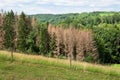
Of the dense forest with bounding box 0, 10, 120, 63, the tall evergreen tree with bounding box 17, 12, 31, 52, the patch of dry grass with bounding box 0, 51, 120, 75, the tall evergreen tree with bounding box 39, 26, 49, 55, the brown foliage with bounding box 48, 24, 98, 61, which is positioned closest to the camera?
the patch of dry grass with bounding box 0, 51, 120, 75

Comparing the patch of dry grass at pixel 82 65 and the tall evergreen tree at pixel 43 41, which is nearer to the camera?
the patch of dry grass at pixel 82 65

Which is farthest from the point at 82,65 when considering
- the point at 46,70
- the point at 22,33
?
the point at 22,33

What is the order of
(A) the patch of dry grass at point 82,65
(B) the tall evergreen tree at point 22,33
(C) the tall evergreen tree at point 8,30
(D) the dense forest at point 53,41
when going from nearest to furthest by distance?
(A) the patch of dry grass at point 82,65
(C) the tall evergreen tree at point 8,30
(D) the dense forest at point 53,41
(B) the tall evergreen tree at point 22,33

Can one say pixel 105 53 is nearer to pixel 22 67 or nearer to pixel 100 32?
pixel 100 32

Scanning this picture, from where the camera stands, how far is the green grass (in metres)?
17.2

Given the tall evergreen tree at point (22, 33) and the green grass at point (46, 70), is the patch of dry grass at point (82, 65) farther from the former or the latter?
the tall evergreen tree at point (22, 33)

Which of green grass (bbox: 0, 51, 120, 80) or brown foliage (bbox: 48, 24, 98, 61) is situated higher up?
green grass (bbox: 0, 51, 120, 80)

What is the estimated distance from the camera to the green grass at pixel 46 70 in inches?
676

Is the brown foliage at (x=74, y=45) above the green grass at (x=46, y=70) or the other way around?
the other way around

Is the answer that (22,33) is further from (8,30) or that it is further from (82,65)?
(82,65)

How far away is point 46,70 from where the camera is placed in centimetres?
1931

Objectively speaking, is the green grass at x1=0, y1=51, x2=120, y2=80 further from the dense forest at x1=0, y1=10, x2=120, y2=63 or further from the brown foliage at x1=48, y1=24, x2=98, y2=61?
the brown foliage at x1=48, y1=24, x2=98, y2=61

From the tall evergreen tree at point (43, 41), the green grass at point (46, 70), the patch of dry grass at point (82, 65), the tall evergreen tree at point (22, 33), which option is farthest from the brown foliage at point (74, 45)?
the green grass at point (46, 70)

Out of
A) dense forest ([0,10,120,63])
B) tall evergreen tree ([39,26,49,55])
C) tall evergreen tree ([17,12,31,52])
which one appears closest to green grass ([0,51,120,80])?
dense forest ([0,10,120,63])
